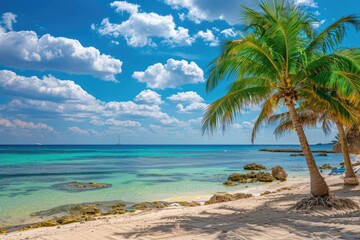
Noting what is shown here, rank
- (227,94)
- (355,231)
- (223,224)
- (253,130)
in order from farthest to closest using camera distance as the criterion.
Result: 1. (253,130)
2. (227,94)
3. (223,224)
4. (355,231)

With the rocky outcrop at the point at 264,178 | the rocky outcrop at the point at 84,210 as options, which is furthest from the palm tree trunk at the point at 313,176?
the rocky outcrop at the point at 264,178

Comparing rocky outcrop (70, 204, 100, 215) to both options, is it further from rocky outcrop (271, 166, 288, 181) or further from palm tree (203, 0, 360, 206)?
rocky outcrop (271, 166, 288, 181)

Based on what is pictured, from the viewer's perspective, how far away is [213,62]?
949cm

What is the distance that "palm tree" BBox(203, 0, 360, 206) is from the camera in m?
8.55

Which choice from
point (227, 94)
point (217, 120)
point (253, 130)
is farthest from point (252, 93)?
point (253, 130)

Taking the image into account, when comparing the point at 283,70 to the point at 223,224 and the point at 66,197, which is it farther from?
the point at 66,197

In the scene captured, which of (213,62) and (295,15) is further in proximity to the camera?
(213,62)

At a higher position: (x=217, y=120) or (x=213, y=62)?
(x=213, y=62)

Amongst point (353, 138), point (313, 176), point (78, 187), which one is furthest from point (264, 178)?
point (313, 176)

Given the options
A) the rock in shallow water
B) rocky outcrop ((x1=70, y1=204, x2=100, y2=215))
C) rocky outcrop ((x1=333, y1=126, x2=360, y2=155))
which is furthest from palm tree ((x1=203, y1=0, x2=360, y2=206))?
the rock in shallow water

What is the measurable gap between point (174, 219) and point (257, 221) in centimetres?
229

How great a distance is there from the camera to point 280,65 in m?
8.81

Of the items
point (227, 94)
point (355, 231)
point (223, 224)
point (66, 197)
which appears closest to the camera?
point (355, 231)

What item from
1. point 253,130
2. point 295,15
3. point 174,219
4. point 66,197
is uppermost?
point 295,15
